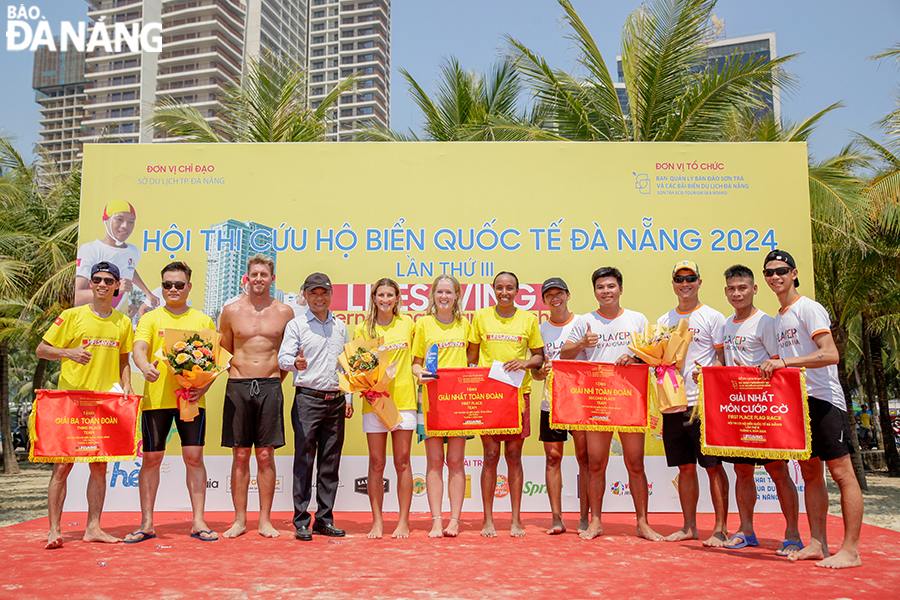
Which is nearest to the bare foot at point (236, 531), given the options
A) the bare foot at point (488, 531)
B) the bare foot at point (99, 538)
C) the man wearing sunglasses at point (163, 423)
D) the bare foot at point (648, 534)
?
the man wearing sunglasses at point (163, 423)

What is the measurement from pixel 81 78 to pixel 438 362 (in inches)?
5470

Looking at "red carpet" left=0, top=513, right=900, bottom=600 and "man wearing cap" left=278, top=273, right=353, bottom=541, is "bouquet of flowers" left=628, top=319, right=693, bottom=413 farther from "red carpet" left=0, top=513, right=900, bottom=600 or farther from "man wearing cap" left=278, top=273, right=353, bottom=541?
"man wearing cap" left=278, top=273, right=353, bottom=541

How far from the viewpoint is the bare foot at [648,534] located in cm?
479

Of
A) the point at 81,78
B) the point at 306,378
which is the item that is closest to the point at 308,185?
the point at 306,378

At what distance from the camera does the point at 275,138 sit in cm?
1036

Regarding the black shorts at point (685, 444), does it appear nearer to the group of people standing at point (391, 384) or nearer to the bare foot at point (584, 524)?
the group of people standing at point (391, 384)

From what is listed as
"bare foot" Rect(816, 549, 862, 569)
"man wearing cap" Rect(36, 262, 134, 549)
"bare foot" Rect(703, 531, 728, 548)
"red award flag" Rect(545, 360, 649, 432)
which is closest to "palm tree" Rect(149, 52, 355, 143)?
"man wearing cap" Rect(36, 262, 134, 549)

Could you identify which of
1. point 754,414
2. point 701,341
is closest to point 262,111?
point 701,341

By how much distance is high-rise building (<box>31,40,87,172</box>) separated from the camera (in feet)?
365

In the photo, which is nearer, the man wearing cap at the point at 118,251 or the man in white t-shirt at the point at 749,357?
the man in white t-shirt at the point at 749,357

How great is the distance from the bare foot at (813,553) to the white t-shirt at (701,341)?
3.74 feet

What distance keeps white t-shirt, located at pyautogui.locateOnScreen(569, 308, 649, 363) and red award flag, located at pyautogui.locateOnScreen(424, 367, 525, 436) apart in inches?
27.4

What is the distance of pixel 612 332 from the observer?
5023 millimetres

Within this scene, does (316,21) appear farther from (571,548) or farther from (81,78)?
(571,548)
